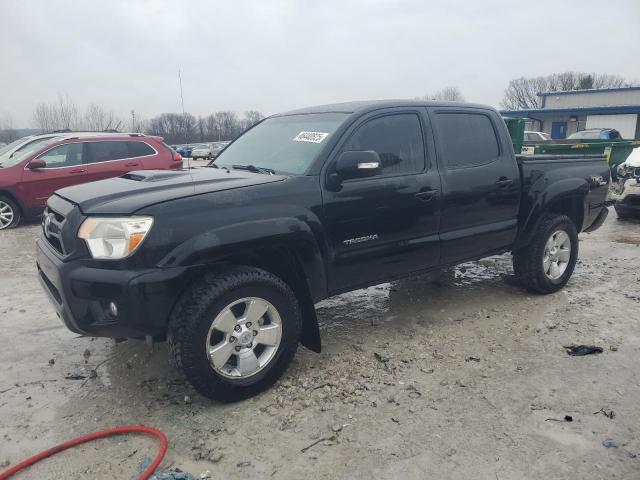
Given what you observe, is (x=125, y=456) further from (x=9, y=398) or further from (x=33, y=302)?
(x=33, y=302)

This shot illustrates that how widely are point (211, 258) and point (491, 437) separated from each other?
6.18 feet

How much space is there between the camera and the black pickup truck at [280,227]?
2.83 metres

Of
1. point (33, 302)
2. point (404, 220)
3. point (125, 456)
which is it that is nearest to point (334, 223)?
point (404, 220)

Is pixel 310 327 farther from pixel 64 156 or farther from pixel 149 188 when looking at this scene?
pixel 64 156

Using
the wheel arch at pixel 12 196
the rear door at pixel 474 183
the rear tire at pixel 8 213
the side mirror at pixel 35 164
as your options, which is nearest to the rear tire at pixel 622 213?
the rear door at pixel 474 183

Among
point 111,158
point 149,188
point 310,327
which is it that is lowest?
point 310,327

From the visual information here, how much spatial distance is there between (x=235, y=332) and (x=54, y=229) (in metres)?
1.38

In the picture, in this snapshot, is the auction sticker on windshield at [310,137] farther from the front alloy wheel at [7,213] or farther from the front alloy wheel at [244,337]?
the front alloy wheel at [7,213]

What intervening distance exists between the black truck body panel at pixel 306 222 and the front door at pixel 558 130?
4313cm

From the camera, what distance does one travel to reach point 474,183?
4230 mm

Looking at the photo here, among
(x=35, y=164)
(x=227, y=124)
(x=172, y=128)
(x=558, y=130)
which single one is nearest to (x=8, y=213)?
(x=35, y=164)

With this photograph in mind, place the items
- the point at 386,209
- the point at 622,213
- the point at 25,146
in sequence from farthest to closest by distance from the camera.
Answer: the point at 25,146 → the point at 622,213 → the point at 386,209

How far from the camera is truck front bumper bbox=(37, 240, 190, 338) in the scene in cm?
276

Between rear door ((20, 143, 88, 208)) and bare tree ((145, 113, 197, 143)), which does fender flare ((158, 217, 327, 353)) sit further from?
bare tree ((145, 113, 197, 143))
